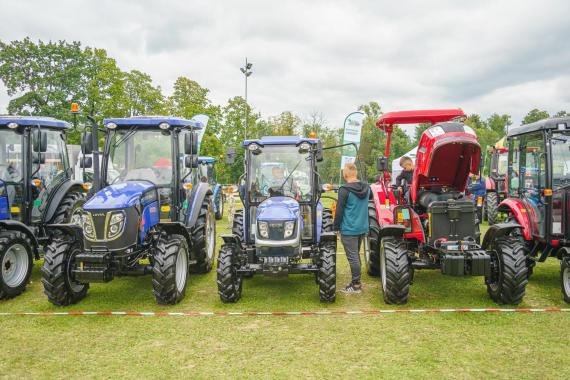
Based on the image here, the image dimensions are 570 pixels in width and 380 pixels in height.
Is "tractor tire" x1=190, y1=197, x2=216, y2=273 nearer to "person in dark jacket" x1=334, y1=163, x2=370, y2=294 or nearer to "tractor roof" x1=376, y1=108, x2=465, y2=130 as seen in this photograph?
"person in dark jacket" x1=334, y1=163, x2=370, y2=294

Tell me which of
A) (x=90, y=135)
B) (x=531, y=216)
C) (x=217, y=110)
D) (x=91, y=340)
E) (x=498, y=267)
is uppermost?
(x=217, y=110)

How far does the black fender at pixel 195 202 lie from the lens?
22.5ft

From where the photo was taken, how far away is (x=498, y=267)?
538 cm

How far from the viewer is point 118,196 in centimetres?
557

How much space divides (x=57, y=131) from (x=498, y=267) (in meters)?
6.86

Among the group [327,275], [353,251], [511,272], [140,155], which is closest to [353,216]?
[353,251]

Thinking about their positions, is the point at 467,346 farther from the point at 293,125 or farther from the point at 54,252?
the point at 293,125

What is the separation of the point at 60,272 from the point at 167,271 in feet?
3.89

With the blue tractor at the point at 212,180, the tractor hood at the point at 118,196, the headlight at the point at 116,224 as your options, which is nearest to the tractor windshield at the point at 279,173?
the tractor hood at the point at 118,196

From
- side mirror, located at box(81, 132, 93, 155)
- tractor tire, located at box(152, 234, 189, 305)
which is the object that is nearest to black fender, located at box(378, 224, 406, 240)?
tractor tire, located at box(152, 234, 189, 305)

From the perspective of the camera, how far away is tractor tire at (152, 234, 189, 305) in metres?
5.32

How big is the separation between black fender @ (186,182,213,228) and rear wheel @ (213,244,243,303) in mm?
1438

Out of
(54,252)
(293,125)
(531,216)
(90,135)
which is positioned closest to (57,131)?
(90,135)

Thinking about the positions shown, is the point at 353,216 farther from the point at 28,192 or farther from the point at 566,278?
the point at 28,192
